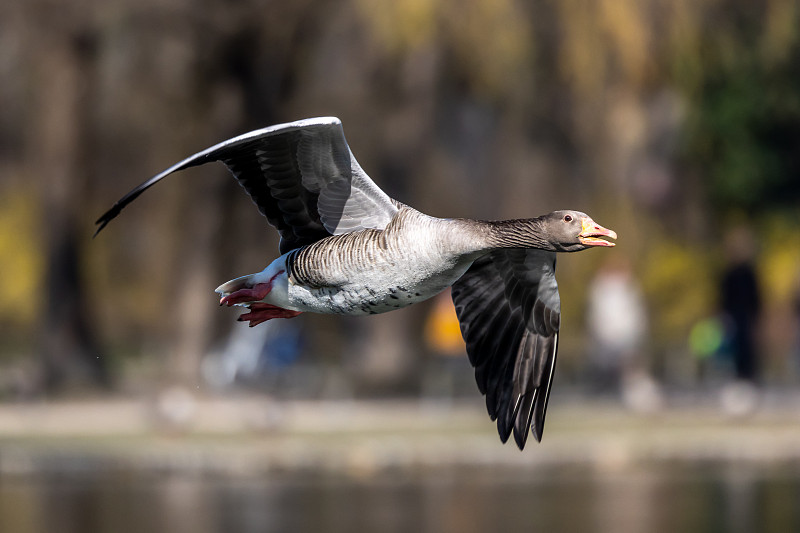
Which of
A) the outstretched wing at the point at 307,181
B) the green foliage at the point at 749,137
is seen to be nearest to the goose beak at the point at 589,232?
the outstretched wing at the point at 307,181

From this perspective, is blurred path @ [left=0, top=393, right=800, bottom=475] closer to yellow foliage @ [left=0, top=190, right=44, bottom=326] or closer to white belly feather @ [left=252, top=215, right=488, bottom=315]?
white belly feather @ [left=252, top=215, right=488, bottom=315]

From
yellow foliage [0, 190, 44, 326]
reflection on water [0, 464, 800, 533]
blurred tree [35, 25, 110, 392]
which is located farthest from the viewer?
yellow foliage [0, 190, 44, 326]

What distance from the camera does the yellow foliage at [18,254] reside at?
32938 millimetres

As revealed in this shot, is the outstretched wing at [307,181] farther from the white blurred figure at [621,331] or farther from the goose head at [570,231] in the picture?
the white blurred figure at [621,331]

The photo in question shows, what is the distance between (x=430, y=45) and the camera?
2011 cm

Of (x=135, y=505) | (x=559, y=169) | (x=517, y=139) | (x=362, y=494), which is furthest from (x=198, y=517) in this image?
(x=559, y=169)

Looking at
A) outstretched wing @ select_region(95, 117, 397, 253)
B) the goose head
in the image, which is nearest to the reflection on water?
outstretched wing @ select_region(95, 117, 397, 253)

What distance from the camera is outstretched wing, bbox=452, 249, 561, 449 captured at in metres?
8.66

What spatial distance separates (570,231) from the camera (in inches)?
295

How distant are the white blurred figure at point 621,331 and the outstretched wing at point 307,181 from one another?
36.8ft

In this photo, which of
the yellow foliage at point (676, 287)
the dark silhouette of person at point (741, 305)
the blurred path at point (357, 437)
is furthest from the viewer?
the yellow foliage at point (676, 287)

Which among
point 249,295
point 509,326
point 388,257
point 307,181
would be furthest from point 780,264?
point 388,257

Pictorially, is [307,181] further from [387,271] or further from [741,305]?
[741,305]

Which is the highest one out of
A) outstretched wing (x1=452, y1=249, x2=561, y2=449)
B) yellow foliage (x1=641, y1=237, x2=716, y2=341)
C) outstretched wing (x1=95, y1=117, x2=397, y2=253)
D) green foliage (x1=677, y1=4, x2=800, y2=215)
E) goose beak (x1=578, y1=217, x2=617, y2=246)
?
green foliage (x1=677, y1=4, x2=800, y2=215)
